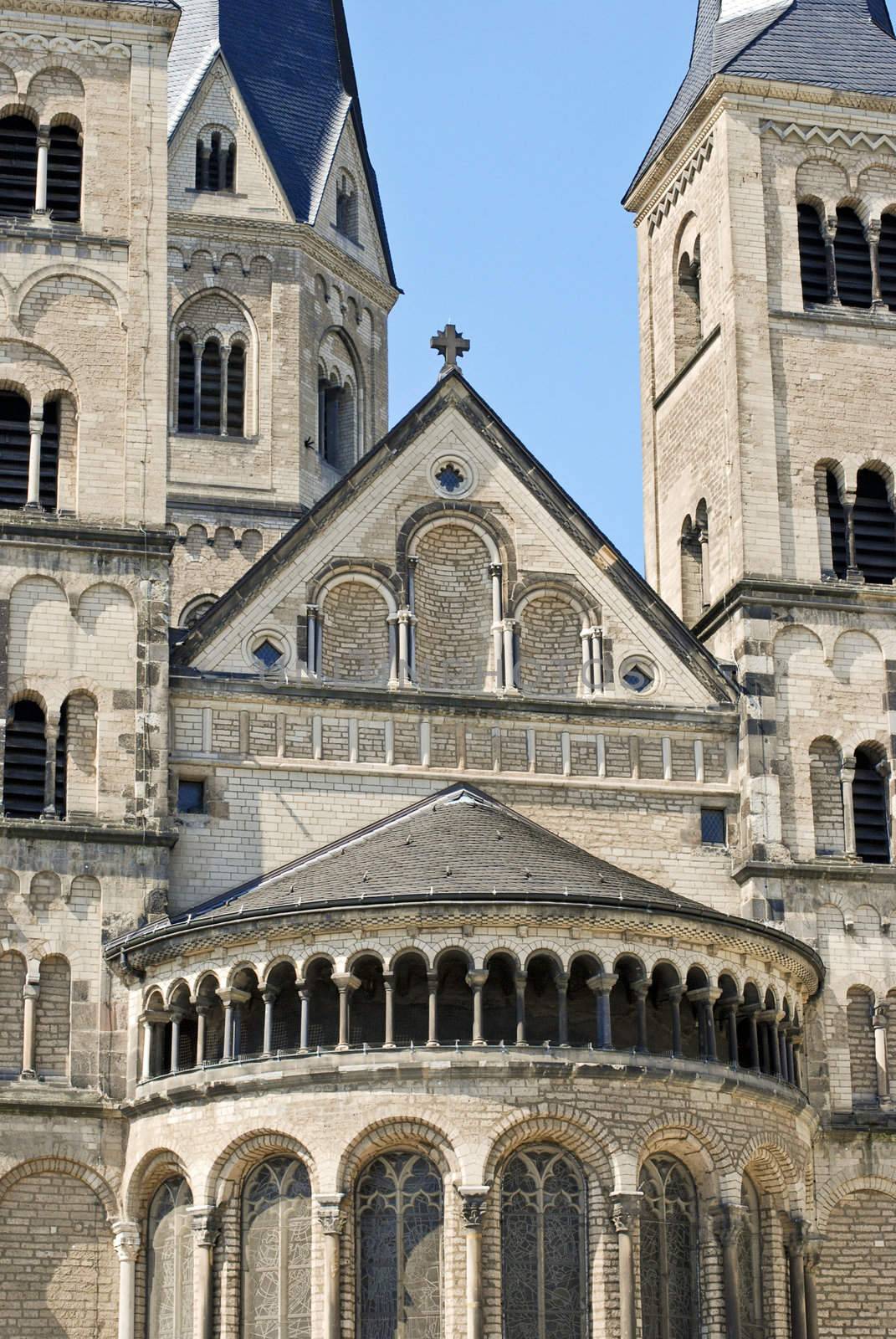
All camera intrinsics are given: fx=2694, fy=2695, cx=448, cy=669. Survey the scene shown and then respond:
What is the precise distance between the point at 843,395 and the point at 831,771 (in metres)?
5.74

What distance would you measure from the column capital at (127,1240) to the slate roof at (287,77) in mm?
22442

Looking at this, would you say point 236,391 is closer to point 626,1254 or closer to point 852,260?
point 852,260

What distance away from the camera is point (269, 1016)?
30.5 m

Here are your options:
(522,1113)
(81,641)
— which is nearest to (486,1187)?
(522,1113)

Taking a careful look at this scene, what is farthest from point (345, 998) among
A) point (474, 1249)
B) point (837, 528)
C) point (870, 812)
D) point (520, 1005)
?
point (837, 528)

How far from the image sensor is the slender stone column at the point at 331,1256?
29094mm

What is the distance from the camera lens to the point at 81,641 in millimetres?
34500

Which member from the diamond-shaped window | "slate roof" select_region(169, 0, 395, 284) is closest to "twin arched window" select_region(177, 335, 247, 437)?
"slate roof" select_region(169, 0, 395, 284)

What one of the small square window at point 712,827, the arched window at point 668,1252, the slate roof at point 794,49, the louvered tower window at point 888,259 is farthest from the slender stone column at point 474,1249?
the slate roof at point 794,49

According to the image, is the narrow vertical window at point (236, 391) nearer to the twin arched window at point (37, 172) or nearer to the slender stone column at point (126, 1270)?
the twin arched window at point (37, 172)

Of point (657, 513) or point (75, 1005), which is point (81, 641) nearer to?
point (75, 1005)

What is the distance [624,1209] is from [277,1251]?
12.7 ft

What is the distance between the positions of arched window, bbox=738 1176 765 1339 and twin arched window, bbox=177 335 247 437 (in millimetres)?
20202

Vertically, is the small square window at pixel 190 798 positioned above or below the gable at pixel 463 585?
below
